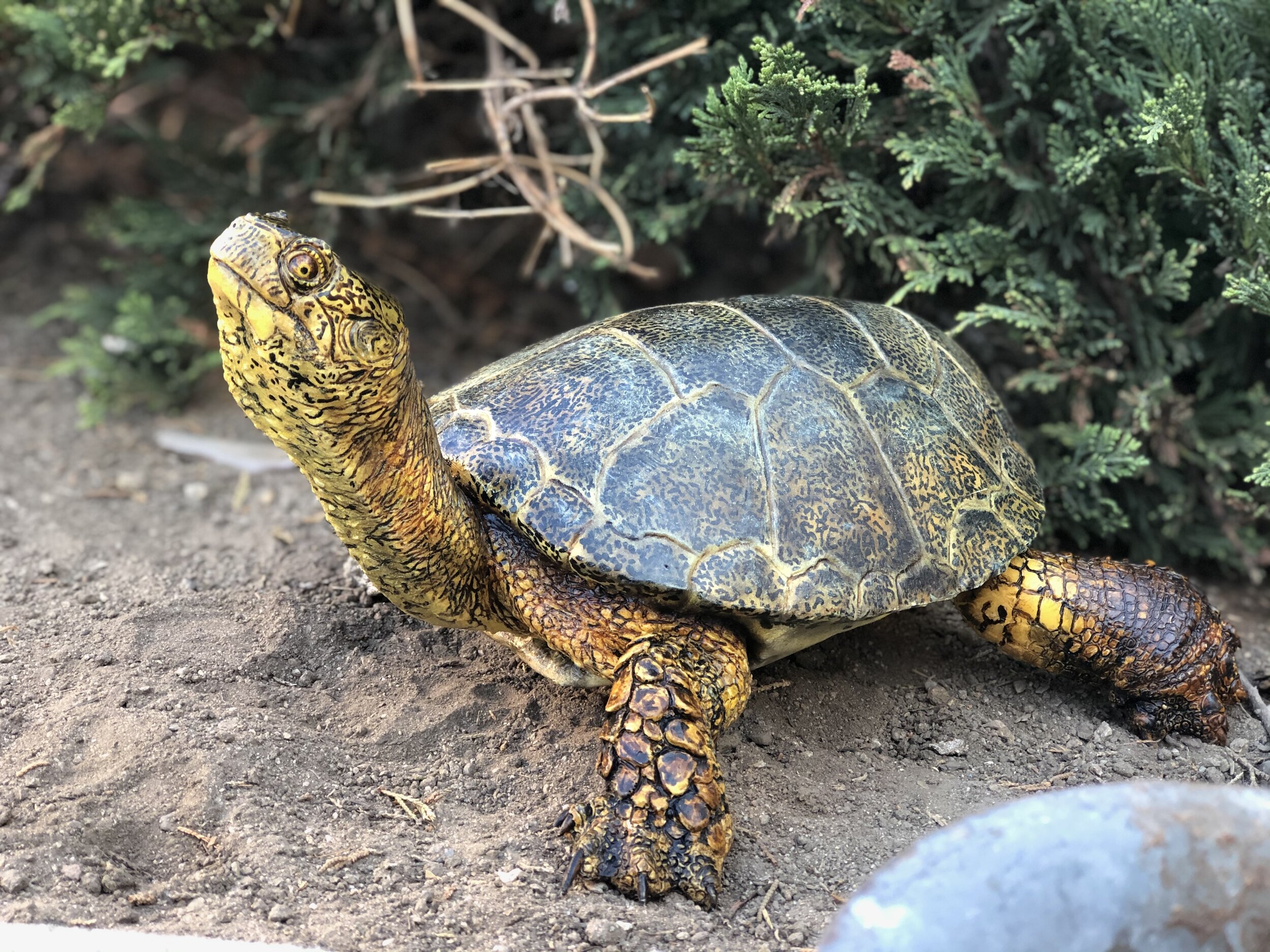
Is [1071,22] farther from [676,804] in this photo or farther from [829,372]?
[676,804]

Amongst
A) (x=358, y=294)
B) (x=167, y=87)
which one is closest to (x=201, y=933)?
(x=358, y=294)

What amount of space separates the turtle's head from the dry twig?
1.56 m

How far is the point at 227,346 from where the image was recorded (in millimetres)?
2295

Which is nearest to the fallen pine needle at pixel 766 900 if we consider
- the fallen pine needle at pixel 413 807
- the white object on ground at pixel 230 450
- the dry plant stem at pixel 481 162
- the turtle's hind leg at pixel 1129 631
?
the fallen pine needle at pixel 413 807

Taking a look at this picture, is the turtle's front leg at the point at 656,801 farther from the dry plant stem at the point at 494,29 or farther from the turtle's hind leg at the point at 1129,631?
the dry plant stem at the point at 494,29

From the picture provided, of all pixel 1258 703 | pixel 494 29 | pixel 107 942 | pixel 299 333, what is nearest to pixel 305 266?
Answer: pixel 299 333

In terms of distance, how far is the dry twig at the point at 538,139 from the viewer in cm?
389

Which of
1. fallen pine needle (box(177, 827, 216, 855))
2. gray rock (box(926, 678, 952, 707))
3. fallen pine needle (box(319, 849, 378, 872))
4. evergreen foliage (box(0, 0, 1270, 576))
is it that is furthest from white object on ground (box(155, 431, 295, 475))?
gray rock (box(926, 678, 952, 707))

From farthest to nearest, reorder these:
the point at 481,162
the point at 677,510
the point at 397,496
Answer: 1. the point at 481,162
2. the point at 677,510
3. the point at 397,496

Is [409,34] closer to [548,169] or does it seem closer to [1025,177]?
[548,169]

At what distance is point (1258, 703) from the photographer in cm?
331

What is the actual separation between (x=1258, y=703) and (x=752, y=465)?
1858 mm

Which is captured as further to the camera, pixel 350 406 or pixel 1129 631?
pixel 1129 631

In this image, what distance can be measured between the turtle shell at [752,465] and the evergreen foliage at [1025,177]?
0.70 metres
